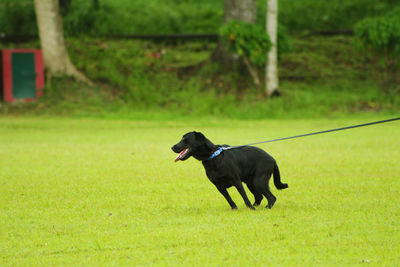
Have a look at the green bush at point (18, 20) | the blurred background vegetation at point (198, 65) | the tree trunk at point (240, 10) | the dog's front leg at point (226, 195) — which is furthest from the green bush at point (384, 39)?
the dog's front leg at point (226, 195)

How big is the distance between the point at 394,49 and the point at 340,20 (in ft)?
28.0

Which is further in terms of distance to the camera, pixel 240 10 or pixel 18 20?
pixel 18 20

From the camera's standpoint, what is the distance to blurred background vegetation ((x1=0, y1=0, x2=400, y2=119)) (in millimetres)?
23312

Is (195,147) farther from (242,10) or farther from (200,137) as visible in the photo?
(242,10)

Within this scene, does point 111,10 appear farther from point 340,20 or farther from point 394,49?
point 394,49

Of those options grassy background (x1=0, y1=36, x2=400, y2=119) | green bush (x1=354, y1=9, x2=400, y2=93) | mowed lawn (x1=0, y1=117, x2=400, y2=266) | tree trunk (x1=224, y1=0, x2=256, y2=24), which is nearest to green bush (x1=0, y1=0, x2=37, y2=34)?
A: grassy background (x1=0, y1=36, x2=400, y2=119)

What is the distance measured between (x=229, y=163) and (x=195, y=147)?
0.41 meters

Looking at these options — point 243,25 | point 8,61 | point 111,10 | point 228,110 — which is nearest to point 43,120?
point 8,61

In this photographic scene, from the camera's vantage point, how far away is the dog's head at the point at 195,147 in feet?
21.6

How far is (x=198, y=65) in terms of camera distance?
26703 mm

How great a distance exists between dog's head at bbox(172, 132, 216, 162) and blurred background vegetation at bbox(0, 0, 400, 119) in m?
16.1

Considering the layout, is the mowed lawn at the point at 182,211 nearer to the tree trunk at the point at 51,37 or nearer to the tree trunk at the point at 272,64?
the tree trunk at the point at 272,64

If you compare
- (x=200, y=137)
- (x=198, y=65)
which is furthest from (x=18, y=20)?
(x=200, y=137)

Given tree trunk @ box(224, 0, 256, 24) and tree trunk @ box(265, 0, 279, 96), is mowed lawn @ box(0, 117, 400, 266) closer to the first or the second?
tree trunk @ box(265, 0, 279, 96)
